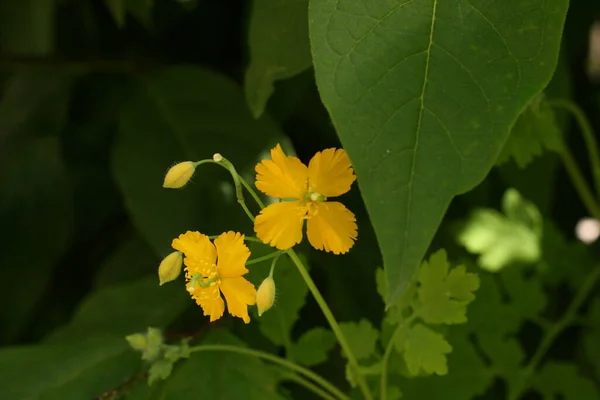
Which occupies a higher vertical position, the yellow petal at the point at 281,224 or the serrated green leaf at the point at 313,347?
the yellow petal at the point at 281,224

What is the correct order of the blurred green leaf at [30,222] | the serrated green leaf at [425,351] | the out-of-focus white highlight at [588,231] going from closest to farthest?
the serrated green leaf at [425,351], the out-of-focus white highlight at [588,231], the blurred green leaf at [30,222]

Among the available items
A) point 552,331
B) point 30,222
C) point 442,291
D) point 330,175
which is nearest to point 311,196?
point 330,175

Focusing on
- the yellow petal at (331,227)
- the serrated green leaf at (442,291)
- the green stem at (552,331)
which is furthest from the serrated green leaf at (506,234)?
the yellow petal at (331,227)

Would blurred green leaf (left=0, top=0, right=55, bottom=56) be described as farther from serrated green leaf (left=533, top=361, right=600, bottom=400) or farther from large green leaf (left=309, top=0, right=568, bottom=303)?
serrated green leaf (left=533, top=361, right=600, bottom=400)

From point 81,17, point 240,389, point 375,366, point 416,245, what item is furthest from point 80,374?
point 81,17

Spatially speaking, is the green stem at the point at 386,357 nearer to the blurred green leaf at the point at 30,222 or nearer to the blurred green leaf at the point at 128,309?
the blurred green leaf at the point at 128,309

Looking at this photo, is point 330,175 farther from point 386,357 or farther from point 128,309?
point 128,309
